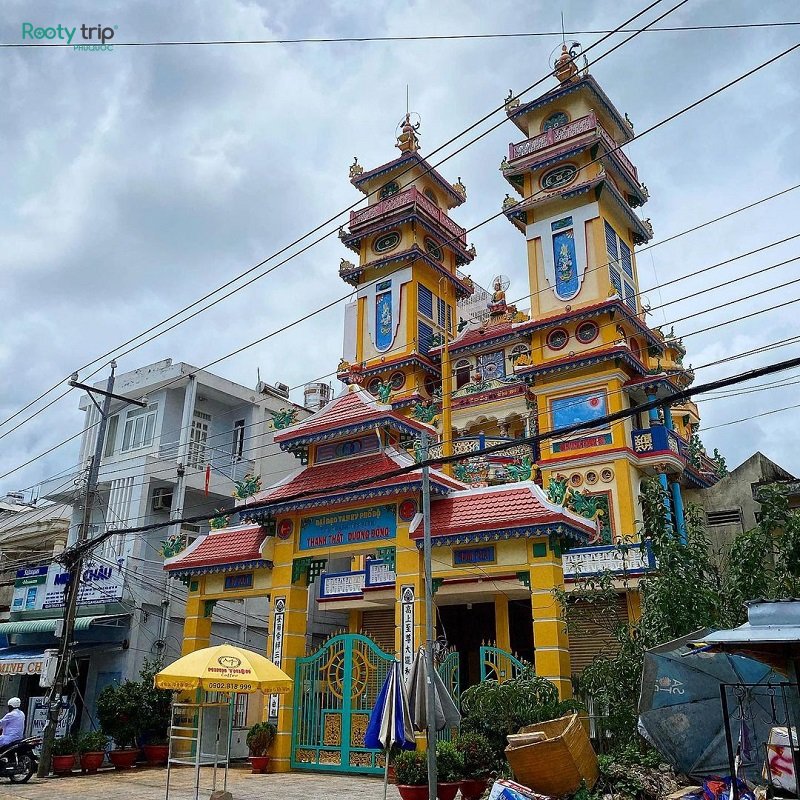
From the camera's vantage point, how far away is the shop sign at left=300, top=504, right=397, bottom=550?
1587 cm

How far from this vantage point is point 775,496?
11.5m

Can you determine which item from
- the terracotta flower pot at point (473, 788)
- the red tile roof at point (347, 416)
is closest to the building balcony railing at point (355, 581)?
the red tile roof at point (347, 416)

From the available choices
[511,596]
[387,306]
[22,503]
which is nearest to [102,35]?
[511,596]

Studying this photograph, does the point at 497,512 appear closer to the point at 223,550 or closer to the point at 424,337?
the point at 223,550

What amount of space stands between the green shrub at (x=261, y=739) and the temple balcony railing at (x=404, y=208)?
2002 cm

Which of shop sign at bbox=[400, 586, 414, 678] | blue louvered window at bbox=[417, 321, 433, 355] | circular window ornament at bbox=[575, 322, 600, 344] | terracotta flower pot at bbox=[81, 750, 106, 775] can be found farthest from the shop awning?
circular window ornament at bbox=[575, 322, 600, 344]

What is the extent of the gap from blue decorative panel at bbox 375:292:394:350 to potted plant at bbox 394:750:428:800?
19308 mm

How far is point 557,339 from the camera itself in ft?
80.6

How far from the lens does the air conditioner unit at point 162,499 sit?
26.4 m

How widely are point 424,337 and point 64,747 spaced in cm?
1800

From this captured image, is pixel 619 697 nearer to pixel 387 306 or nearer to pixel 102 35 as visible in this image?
pixel 102 35

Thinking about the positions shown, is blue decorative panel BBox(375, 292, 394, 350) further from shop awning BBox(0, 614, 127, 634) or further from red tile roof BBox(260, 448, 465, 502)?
shop awning BBox(0, 614, 127, 634)

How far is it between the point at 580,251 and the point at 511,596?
11.2m

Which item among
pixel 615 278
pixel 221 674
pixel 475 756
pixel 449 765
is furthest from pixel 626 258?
pixel 221 674
